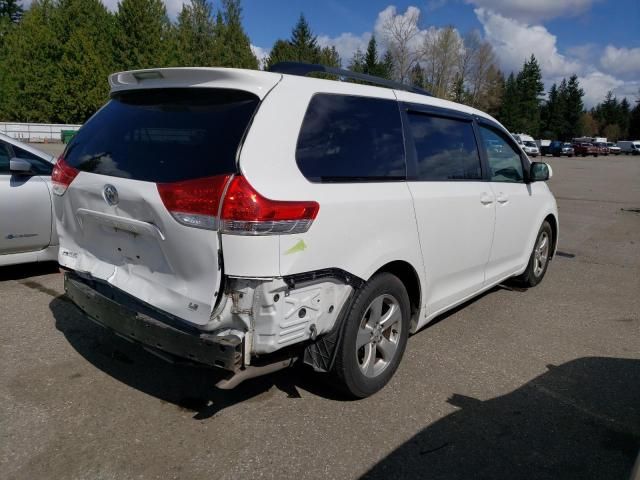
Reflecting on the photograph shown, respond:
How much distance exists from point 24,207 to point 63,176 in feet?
7.25

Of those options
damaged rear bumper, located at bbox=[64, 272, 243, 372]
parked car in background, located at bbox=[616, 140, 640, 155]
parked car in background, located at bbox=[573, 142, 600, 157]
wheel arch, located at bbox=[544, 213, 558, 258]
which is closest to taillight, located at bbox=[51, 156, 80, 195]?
damaged rear bumper, located at bbox=[64, 272, 243, 372]

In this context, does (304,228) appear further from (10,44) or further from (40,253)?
(10,44)

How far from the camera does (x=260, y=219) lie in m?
2.45

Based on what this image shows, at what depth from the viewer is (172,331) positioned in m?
2.62

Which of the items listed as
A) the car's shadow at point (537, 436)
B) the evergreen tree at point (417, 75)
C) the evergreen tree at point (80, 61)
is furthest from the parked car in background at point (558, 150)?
the car's shadow at point (537, 436)

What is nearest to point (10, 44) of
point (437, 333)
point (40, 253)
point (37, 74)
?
point (37, 74)

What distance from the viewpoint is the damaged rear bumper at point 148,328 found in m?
2.50

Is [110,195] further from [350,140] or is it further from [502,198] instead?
[502,198]

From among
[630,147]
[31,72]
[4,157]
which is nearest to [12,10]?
[31,72]

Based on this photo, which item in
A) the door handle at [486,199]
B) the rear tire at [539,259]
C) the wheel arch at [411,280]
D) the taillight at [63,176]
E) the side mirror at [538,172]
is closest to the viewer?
the taillight at [63,176]

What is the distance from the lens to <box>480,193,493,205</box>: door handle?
13.9ft

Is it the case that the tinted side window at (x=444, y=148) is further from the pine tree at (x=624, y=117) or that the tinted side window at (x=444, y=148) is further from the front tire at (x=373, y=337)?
the pine tree at (x=624, y=117)

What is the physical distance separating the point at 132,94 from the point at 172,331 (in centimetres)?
157

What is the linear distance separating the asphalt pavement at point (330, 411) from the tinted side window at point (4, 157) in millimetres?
1357
